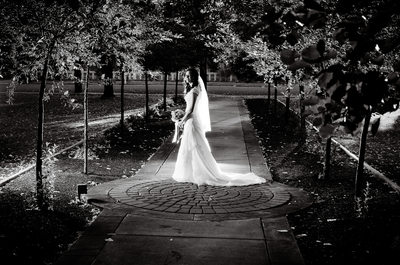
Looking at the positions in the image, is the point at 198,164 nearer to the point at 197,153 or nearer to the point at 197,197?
the point at 197,153

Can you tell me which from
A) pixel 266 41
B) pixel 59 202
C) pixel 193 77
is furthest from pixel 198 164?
pixel 266 41

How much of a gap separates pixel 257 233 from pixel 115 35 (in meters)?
4.57

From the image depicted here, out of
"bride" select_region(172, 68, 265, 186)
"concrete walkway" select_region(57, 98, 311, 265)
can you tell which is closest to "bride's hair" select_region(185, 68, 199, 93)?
"bride" select_region(172, 68, 265, 186)

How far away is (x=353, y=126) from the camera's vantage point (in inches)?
92.4

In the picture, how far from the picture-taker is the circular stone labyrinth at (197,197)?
6.96 metres

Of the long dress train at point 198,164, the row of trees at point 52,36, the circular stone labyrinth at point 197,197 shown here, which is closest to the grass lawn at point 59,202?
the row of trees at point 52,36

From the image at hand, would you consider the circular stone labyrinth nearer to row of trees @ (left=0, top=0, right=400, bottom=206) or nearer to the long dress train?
the long dress train

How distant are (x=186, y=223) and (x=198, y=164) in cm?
268

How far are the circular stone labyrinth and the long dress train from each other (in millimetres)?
208

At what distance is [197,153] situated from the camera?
9.05m

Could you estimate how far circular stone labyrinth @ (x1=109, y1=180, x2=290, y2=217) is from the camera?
22.8 feet

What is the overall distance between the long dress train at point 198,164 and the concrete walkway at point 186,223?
0.28 meters

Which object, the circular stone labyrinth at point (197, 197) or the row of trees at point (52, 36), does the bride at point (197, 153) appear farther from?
the row of trees at point (52, 36)

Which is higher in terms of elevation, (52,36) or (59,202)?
(52,36)
